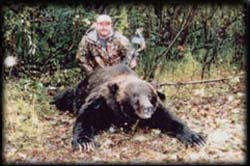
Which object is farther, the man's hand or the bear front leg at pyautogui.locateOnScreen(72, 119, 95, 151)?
the man's hand

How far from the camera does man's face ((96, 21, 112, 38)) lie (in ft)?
8.78

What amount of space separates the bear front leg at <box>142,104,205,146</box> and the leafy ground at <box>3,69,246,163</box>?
0.09 feet

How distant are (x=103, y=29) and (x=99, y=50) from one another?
101 mm

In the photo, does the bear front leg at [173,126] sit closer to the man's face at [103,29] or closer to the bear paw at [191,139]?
the bear paw at [191,139]

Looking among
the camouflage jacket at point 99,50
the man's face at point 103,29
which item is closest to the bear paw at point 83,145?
the camouflage jacket at point 99,50

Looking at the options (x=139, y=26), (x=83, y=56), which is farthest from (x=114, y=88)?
(x=139, y=26)

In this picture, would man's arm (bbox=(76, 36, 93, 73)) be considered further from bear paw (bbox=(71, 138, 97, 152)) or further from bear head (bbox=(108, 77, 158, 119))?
bear paw (bbox=(71, 138, 97, 152))

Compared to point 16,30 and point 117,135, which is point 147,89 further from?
point 16,30

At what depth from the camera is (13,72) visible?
270 centimetres

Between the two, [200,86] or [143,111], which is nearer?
[143,111]

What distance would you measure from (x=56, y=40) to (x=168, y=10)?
55cm

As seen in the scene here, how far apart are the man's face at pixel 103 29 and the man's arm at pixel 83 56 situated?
0.26 feet

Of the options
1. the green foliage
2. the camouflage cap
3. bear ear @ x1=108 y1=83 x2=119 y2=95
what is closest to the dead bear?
bear ear @ x1=108 y1=83 x2=119 y2=95

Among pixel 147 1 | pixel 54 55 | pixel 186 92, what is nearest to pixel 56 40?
pixel 54 55
